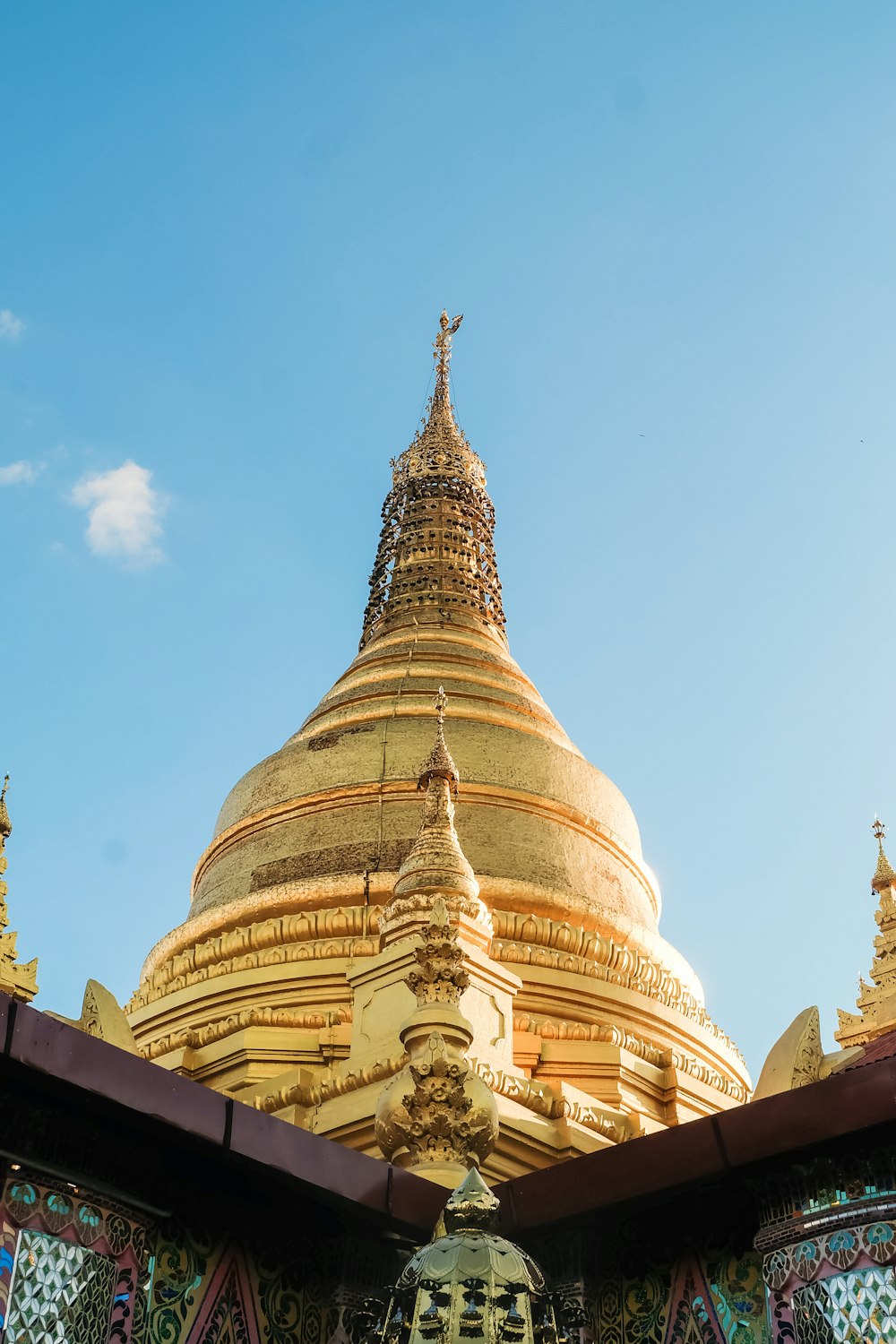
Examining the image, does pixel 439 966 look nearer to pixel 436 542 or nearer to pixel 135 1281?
pixel 135 1281

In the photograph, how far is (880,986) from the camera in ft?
45.1

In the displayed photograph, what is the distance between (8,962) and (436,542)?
16557 millimetres

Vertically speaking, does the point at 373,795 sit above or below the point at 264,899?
above

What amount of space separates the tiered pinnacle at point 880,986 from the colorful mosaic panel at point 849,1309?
7.62m

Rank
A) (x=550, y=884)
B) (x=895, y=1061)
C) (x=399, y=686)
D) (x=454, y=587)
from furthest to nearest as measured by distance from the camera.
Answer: (x=454, y=587) < (x=399, y=686) < (x=550, y=884) < (x=895, y=1061)

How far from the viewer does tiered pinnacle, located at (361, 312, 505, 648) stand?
88.4 ft

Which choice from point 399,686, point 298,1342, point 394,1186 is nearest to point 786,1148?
point 394,1186

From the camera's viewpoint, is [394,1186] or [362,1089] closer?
[394,1186]

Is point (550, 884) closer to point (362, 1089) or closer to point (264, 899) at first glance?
point (264, 899)

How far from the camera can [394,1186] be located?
6.40m

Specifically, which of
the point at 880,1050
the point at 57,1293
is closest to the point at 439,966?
the point at 880,1050

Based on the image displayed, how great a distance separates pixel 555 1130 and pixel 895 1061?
300 inches

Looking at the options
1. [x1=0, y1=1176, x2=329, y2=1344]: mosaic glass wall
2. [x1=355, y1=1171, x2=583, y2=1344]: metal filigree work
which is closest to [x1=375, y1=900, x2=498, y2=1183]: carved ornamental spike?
[x1=0, y1=1176, x2=329, y2=1344]: mosaic glass wall

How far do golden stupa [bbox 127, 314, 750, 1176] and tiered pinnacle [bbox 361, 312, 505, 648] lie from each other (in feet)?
5.01
